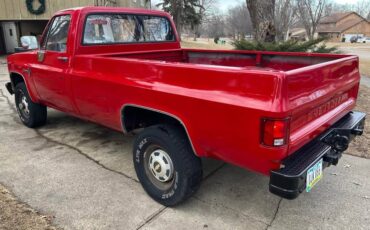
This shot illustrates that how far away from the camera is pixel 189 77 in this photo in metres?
2.63

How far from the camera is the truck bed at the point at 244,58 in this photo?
12.8ft

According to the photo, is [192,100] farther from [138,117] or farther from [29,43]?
[29,43]

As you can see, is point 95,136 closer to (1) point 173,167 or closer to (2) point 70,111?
(2) point 70,111

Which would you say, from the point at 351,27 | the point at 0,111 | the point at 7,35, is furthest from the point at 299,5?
the point at 351,27

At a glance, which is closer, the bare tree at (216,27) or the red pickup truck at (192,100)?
the red pickup truck at (192,100)

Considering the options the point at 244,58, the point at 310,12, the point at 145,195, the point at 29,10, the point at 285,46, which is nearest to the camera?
the point at 145,195

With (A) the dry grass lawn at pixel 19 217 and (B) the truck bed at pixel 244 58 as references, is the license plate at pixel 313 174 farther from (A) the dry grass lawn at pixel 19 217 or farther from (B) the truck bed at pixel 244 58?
(A) the dry grass lawn at pixel 19 217

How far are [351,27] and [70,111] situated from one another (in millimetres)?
94375

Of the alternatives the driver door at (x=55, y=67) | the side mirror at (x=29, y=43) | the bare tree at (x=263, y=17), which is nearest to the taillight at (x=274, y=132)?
the driver door at (x=55, y=67)

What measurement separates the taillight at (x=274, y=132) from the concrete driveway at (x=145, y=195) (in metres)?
1.04

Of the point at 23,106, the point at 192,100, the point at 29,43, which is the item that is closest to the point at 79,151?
the point at 23,106

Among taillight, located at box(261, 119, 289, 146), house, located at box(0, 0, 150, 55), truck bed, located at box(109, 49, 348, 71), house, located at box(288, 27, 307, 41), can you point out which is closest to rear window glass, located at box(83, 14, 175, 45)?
truck bed, located at box(109, 49, 348, 71)

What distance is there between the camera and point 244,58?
4.49 metres

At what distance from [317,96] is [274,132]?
62 cm
